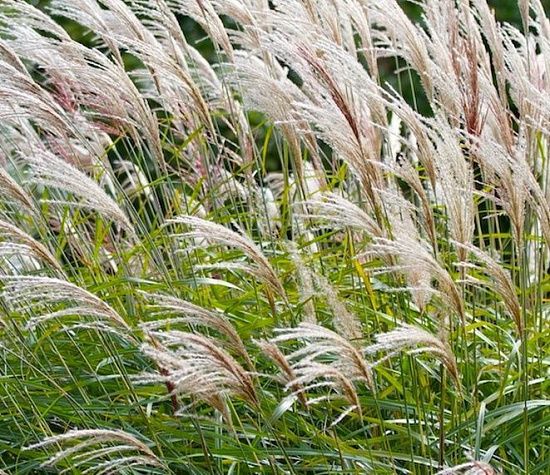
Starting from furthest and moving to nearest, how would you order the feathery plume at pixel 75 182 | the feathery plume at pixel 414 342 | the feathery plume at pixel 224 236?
the feathery plume at pixel 75 182
the feathery plume at pixel 224 236
the feathery plume at pixel 414 342

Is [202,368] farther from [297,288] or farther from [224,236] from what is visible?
[297,288]

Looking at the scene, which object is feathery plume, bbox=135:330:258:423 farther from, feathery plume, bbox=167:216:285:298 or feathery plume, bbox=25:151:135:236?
feathery plume, bbox=25:151:135:236

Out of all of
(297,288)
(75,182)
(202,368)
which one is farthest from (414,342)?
(297,288)

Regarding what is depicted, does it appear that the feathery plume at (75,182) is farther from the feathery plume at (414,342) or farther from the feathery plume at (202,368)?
the feathery plume at (414,342)

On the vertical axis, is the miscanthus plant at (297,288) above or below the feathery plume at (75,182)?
below

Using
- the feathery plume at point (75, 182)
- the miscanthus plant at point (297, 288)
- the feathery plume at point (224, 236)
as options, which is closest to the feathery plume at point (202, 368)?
the miscanthus plant at point (297, 288)

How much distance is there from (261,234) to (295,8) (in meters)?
0.77

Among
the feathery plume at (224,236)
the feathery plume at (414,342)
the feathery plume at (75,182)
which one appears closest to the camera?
the feathery plume at (414,342)

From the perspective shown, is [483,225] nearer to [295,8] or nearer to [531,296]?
[531,296]

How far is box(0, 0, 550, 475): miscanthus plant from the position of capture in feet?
7.28

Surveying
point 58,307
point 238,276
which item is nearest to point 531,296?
point 238,276

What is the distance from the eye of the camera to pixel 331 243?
12.6ft

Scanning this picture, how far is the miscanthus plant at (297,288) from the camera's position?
7.28 feet

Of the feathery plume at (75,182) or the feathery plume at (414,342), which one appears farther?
the feathery plume at (75,182)
